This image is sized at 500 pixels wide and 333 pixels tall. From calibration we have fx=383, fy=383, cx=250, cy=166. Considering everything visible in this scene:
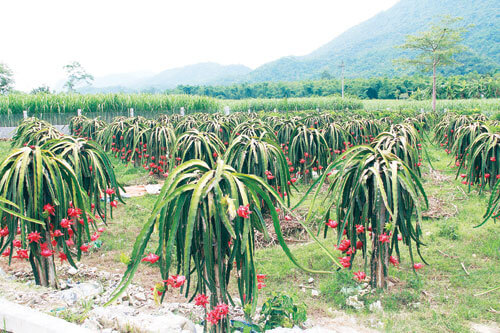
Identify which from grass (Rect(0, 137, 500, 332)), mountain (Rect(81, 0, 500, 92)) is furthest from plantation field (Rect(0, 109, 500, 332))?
mountain (Rect(81, 0, 500, 92))

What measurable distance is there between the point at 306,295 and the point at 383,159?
1.35 metres

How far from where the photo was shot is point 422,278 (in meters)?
3.52

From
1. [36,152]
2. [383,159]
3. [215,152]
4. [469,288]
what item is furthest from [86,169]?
[469,288]

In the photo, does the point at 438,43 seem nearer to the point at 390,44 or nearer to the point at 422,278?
the point at 422,278

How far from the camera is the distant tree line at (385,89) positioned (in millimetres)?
43062

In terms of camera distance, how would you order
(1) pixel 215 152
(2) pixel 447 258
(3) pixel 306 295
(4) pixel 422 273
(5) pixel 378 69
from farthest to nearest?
(5) pixel 378 69, (1) pixel 215 152, (2) pixel 447 258, (4) pixel 422 273, (3) pixel 306 295

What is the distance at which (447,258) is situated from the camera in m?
4.03

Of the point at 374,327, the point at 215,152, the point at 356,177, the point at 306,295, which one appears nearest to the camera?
the point at 374,327

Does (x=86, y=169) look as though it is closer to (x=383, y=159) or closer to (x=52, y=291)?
(x=52, y=291)

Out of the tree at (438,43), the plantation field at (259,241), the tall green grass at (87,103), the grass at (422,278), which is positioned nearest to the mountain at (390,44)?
the tree at (438,43)

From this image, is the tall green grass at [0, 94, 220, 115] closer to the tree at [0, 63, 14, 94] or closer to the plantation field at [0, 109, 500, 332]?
the plantation field at [0, 109, 500, 332]

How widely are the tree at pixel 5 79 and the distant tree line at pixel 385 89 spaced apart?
18595mm

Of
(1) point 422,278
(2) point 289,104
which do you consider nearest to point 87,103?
(2) point 289,104

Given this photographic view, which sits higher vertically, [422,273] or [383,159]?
[383,159]
